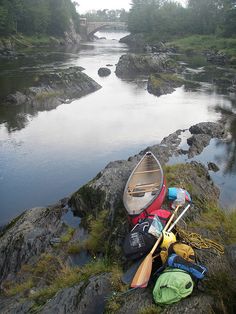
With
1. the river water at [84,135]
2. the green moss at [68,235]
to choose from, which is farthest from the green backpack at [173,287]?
the river water at [84,135]

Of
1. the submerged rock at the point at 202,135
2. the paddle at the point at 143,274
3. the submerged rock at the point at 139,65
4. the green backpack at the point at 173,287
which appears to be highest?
the green backpack at the point at 173,287

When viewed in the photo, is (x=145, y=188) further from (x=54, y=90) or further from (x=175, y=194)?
(x=54, y=90)

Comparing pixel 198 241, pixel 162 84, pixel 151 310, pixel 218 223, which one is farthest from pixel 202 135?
pixel 162 84

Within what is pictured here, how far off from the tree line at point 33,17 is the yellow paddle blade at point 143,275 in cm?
7403

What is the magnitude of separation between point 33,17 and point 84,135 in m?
74.4

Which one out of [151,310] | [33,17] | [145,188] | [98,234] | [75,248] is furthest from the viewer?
[33,17]

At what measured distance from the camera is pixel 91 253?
11.3 m

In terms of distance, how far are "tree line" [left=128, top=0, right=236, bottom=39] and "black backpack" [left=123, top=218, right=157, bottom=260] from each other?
7647 centimetres

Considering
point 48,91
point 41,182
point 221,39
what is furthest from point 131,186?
point 221,39

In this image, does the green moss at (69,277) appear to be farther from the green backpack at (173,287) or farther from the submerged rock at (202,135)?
the submerged rock at (202,135)

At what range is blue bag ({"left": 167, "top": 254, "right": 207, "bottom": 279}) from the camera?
754cm

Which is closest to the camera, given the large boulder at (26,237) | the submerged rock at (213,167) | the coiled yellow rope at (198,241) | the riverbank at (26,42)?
the coiled yellow rope at (198,241)

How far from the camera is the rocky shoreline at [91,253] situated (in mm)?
7824

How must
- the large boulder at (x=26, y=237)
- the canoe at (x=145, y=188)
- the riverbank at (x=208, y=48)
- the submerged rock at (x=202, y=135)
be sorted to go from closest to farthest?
the large boulder at (x=26, y=237) < the canoe at (x=145, y=188) < the submerged rock at (x=202, y=135) < the riverbank at (x=208, y=48)
